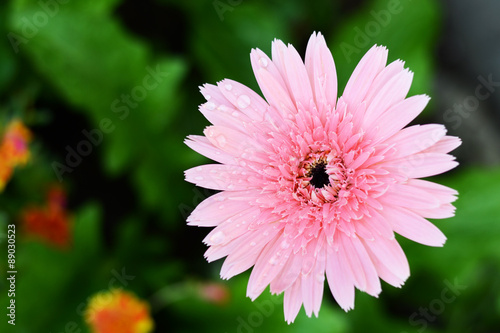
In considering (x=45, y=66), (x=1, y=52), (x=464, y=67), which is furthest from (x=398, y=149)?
(x=464, y=67)

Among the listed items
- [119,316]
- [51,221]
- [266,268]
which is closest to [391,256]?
[266,268]

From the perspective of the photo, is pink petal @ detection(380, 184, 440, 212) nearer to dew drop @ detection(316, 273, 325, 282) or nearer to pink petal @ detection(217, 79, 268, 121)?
dew drop @ detection(316, 273, 325, 282)

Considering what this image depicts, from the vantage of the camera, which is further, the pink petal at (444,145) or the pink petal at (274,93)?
the pink petal at (274,93)

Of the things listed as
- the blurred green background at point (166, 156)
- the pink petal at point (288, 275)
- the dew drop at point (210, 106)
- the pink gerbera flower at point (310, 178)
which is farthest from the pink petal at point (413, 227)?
the blurred green background at point (166, 156)

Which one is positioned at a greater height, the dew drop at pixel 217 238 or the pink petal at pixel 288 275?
the dew drop at pixel 217 238

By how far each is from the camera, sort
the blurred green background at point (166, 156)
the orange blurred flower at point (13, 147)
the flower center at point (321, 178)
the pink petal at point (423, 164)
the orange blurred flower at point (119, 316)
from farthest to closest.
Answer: the blurred green background at point (166, 156)
the orange blurred flower at point (13, 147)
the orange blurred flower at point (119, 316)
the flower center at point (321, 178)
the pink petal at point (423, 164)

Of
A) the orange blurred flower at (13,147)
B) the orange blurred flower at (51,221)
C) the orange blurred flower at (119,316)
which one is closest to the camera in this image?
the orange blurred flower at (119,316)

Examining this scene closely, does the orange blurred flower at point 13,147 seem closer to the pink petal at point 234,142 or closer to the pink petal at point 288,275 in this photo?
the pink petal at point 234,142

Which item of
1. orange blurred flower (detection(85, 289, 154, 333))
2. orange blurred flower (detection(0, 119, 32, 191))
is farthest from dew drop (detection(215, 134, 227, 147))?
orange blurred flower (detection(0, 119, 32, 191))
